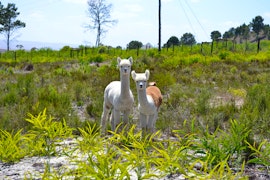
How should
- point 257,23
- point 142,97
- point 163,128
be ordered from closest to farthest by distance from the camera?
1. point 142,97
2. point 163,128
3. point 257,23

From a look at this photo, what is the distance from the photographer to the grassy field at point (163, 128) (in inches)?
126

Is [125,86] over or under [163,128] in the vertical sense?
over

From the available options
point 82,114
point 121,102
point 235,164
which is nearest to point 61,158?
point 121,102

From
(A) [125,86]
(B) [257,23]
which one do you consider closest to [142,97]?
(A) [125,86]

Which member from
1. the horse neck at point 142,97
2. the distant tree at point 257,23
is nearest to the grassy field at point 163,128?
the horse neck at point 142,97

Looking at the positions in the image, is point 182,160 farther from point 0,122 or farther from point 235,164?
point 0,122

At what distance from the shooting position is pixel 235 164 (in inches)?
147

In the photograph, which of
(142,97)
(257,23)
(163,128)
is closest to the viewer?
(142,97)

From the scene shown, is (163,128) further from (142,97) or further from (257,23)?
(257,23)

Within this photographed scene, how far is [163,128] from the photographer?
19.5ft

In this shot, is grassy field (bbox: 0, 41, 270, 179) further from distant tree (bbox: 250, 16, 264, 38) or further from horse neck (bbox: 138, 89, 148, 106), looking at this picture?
distant tree (bbox: 250, 16, 264, 38)

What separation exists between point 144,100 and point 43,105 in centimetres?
362

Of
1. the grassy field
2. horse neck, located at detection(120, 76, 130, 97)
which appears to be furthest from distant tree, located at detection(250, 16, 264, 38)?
horse neck, located at detection(120, 76, 130, 97)

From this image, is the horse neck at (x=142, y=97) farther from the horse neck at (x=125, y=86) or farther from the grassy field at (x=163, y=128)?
the grassy field at (x=163, y=128)
